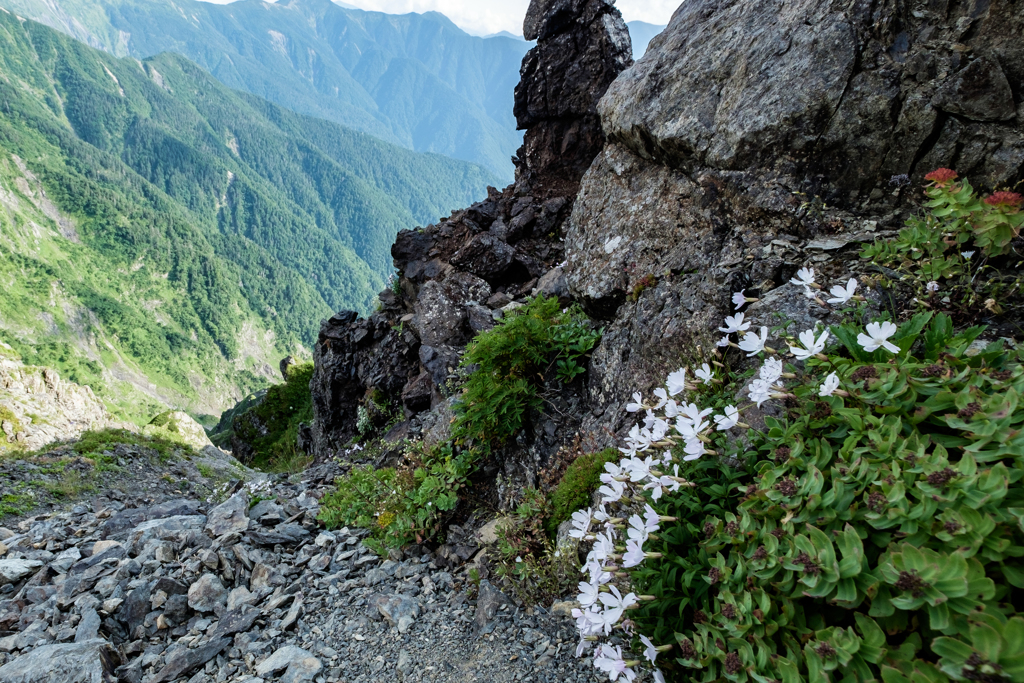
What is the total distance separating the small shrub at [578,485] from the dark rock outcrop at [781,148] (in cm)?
53

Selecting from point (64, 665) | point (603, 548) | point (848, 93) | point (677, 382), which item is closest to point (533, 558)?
point (603, 548)

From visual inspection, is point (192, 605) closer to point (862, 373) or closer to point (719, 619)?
point (719, 619)

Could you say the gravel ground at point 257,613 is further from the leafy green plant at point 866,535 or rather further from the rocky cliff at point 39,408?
the rocky cliff at point 39,408

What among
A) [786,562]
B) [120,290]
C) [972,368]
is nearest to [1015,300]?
[972,368]

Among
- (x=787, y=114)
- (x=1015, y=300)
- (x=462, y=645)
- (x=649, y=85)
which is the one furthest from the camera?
(x=649, y=85)

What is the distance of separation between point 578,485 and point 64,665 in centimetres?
377

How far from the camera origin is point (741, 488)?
2.24m

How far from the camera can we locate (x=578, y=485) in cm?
419

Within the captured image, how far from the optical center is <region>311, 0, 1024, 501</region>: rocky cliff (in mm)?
4004

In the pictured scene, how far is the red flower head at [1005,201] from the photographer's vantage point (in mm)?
2727

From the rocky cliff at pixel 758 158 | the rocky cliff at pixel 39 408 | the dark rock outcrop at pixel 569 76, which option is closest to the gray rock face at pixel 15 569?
the rocky cliff at pixel 758 158

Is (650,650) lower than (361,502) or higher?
lower

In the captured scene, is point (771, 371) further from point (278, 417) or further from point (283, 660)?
point (278, 417)

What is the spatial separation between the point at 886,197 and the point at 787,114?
3.52ft
